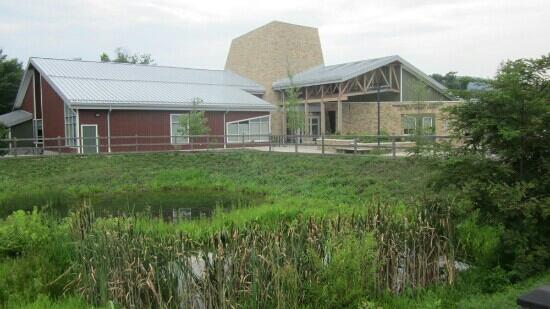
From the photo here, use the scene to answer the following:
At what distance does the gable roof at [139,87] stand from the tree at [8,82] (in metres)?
4.27

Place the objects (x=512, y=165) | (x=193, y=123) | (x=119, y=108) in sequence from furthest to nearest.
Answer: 1. (x=193, y=123)
2. (x=119, y=108)
3. (x=512, y=165)

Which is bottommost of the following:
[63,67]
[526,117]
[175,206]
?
[175,206]

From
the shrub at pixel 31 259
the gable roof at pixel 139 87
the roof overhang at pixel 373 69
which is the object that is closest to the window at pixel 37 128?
the gable roof at pixel 139 87

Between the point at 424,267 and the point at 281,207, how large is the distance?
4.57 m

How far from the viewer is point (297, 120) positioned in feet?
98.9

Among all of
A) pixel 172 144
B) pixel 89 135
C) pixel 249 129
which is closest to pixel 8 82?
pixel 89 135

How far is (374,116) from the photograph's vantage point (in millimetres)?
29906

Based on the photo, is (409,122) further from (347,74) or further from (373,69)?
(373,69)

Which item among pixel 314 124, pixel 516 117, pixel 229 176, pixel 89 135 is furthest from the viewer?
pixel 314 124

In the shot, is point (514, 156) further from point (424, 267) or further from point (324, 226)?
point (324, 226)

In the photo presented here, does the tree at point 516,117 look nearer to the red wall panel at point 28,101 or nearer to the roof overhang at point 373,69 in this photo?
the roof overhang at point 373,69

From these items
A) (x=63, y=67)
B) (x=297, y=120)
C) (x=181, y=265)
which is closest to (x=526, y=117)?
(x=181, y=265)

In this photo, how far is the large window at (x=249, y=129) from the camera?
29.1 metres

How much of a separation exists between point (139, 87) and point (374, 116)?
1379cm
